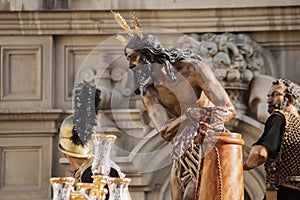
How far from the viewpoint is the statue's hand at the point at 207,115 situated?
28.5 ft

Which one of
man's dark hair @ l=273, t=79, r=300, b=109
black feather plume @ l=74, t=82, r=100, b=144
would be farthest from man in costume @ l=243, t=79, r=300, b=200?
black feather plume @ l=74, t=82, r=100, b=144

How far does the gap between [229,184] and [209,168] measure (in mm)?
181

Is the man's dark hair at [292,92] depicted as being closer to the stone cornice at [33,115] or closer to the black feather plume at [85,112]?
the black feather plume at [85,112]

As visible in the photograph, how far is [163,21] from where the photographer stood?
46.6 ft

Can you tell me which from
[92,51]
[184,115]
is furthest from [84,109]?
[92,51]

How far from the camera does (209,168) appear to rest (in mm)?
8695

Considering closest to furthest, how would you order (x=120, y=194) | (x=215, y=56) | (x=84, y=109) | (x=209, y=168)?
(x=120, y=194)
(x=209, y=168)
(x=84, y=109)
(x=215, y=56)

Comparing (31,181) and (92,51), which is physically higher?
(92,51)

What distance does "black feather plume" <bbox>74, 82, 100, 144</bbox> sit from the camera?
10.7 metres

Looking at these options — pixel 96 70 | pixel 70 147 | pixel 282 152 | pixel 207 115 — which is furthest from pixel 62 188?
pixel 96 70

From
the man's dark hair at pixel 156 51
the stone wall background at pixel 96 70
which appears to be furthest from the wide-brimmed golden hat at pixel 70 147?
the stone wall background at pixel 96 70

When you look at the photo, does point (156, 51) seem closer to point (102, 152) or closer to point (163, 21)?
point (102, 152)

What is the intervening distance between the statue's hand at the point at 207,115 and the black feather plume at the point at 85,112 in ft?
6.47

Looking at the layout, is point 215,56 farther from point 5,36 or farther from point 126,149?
point 5,36
